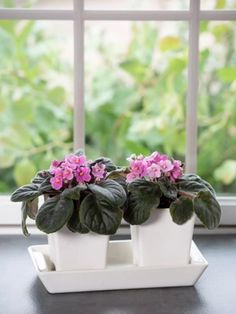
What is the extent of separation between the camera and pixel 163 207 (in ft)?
5.00

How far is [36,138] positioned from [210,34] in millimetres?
789

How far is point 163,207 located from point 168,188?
47 mm

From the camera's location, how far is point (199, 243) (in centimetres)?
185

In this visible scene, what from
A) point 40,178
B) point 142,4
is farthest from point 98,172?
point 142,4

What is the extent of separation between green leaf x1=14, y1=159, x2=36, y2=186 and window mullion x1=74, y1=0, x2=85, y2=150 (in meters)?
0.62

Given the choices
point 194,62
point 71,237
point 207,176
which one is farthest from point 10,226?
point 207,176

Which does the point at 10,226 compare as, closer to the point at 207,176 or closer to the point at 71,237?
the point at 71,237

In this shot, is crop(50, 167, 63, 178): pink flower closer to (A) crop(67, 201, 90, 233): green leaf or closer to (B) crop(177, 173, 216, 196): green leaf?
(A) crop(67, 201, 90, 233): green leaf

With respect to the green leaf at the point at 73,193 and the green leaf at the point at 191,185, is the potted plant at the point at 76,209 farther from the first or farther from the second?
the green leaf at the point at 191,185

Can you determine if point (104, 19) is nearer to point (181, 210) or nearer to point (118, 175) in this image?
point (118, 175)

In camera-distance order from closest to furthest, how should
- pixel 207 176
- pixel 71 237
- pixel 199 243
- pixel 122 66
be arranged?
pixel 71 237, pixel 199 243, pixel 122 66, pixel 207 176

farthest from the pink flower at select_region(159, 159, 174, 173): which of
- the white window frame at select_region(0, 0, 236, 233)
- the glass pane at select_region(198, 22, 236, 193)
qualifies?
the glass pane at select_region(198, 22, 236, 193)

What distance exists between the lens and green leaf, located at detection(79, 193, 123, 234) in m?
1.42

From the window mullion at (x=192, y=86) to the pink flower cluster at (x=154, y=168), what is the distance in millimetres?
425
